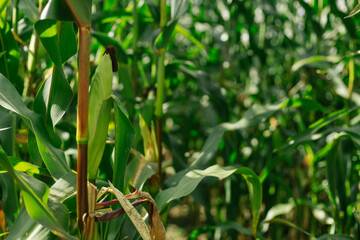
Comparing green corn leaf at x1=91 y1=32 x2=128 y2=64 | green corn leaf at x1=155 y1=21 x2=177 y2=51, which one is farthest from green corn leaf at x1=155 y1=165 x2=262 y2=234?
green corn leaf at x1=91 y1=32 x2=128 y2=64

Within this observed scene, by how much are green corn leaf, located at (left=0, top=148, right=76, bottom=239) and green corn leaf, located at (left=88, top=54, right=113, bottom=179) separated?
0.30 ft

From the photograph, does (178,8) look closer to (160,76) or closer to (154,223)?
(160,76)

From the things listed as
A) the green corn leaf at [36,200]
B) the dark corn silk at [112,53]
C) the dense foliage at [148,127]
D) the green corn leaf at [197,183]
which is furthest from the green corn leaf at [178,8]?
the green corn leaf at [36,200]

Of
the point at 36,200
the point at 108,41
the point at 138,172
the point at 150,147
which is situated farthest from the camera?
the point at 108,41

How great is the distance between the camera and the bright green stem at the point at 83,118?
0.52 meters

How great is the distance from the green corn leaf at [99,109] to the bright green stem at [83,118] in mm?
27

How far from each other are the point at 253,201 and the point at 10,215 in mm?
485

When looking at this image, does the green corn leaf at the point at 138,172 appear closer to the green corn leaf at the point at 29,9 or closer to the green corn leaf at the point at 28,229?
the green corn leaf at the point at 28,229

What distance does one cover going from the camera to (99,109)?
570 mm

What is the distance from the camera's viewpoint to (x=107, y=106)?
1.92 feet

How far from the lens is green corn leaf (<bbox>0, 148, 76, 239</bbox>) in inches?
18.7

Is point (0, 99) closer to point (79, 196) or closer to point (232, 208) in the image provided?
point (79, 196)

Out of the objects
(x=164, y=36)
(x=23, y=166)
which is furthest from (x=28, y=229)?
(x=164, y=36)

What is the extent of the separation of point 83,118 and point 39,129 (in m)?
0.12
